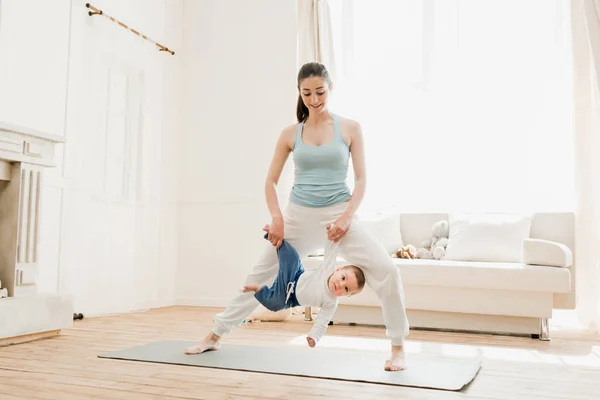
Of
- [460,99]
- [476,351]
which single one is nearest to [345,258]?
[476,351]

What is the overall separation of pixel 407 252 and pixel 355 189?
1.74 meters

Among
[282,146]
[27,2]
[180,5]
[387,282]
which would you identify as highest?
[180,5]

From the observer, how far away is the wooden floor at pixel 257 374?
1.95m

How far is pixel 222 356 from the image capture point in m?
2.54

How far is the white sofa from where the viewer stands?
3426 millimetres

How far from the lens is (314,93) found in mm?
2312

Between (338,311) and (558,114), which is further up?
(558,114)

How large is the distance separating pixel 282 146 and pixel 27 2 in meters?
2.31

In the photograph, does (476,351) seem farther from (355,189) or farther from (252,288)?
(252,288)

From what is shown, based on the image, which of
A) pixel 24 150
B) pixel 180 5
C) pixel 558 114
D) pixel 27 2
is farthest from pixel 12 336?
pixel 558 114

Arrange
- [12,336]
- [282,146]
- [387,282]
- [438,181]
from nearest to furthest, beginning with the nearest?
[387,282] → [282,146] → [12,336] → [438,181]

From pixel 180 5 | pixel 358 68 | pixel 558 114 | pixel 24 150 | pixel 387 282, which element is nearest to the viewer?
pixel 387 282

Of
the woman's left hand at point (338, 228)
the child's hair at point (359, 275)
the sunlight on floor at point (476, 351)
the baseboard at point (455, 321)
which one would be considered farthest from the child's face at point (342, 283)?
the baseboard at point (455, 321)

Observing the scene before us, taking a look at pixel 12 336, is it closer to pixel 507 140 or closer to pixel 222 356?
pixel 222 356
